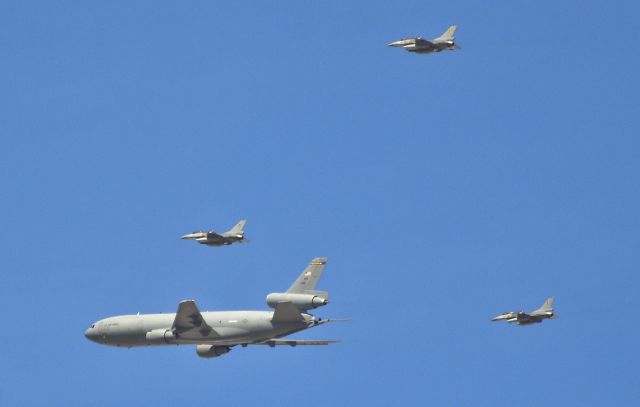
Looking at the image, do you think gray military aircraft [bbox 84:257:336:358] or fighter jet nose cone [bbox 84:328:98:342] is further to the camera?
fighter jet nose cone [bbox 84:328:98:342]

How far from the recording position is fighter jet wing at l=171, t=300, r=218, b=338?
107 metres

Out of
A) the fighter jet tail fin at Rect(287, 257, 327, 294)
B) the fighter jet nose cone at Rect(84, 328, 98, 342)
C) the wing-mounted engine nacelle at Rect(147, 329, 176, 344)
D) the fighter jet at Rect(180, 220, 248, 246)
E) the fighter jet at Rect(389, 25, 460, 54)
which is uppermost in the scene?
the fighter jet at Rect(389, 25, 460, 54)

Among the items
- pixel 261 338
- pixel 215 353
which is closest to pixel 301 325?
pixel 261 338

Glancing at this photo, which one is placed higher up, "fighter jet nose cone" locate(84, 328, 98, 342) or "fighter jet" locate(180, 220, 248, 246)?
"fighter jet" locate(180, 220, 248, 246)

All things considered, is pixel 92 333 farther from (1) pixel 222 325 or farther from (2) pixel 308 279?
(2) pixel 308 279

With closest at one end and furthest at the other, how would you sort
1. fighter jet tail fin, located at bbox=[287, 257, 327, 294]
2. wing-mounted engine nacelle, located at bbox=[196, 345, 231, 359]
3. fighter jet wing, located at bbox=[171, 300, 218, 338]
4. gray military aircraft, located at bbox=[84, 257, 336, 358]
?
gray military aircraft, located at bbox=[84, 257, 336, 358]
fighter jet wing, located at bbox=[171, 300, 218, 338]
fighter jet tail fin, located at bbox=[287, 257, 327, 294]
wing-mounted engine nacelle, located at bbox=[196, 345, 231, 359]

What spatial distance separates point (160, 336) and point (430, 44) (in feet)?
96.6

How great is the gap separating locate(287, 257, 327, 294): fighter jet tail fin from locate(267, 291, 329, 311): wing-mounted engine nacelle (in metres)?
0.83

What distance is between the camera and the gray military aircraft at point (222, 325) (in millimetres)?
105125

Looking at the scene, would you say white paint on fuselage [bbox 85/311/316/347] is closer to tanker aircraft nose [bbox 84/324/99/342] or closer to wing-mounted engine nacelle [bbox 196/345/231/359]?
tanker aircraft nose [bbox 84/324/99/342]

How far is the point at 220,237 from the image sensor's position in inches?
4550

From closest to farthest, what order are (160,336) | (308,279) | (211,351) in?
(160,336), (308,279), (211,351)

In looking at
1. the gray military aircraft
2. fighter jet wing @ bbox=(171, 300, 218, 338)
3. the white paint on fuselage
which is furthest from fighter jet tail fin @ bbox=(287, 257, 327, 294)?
fighter jet wing @ bbox=(171, 300, 218, 338)

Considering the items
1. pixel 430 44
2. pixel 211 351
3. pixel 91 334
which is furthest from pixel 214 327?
pixel 430 44
